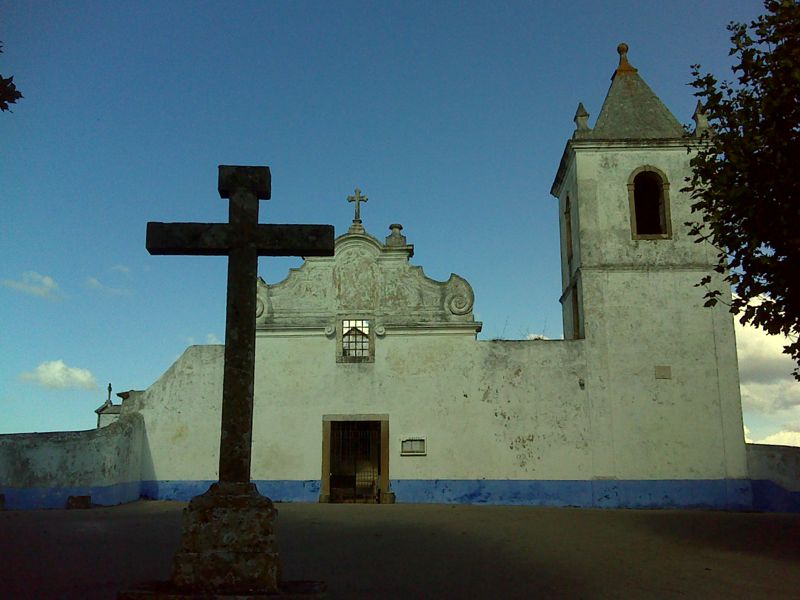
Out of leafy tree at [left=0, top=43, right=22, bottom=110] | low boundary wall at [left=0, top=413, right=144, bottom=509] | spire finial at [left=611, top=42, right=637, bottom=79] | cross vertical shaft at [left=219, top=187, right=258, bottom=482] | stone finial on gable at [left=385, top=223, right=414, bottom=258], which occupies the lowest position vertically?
low boundary wall at [left=0, top=413, right=144, bottom=509]

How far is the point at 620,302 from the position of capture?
18750 millimetres

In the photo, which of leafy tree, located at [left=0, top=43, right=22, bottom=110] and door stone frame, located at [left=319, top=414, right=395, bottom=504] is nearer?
leafy tree, located at [left=0, top=43, right=22, bottom=110]

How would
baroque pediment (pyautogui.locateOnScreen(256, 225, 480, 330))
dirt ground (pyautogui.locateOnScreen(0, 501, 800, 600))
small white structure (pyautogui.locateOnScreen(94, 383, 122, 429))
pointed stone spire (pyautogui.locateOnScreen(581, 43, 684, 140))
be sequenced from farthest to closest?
small white structure (pyautogui.locateOnScreen(94, 383, 122, 429)), pointed stone spire (pyautogui.locateOnScreen(581, 43, 684, 140)), baroque pediment (pyautogui.locateOnScreen(256, 225, 480, 330)), dirt ground (pyautogui.locateOnScreen(0, 501, 800, 600))

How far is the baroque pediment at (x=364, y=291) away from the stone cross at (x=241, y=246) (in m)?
11.9

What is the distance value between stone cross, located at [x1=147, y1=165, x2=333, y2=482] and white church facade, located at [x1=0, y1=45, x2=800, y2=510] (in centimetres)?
1173

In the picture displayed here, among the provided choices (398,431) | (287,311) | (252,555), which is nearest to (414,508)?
(398,431)

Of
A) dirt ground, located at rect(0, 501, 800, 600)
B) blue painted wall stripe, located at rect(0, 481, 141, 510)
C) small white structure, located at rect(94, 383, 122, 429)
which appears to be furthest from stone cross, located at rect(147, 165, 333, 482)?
small white structure, located at rect(94, 383, 122, 429)

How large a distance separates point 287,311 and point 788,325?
12.5 meters

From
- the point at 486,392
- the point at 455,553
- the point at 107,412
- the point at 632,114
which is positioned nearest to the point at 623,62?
the point at 632,114

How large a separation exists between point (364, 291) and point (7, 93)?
12.5 metres

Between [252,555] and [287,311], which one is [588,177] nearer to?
[287,311]

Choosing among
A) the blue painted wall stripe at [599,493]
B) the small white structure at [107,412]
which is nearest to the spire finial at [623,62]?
the blue painted wall stripe at [599,493]

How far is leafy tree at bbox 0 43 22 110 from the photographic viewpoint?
22.8 feet

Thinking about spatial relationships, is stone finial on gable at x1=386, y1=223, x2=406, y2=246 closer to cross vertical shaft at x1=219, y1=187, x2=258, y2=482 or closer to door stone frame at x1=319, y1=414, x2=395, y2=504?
door stone frame at x1=319, y1=414, x2=395, y2=504
